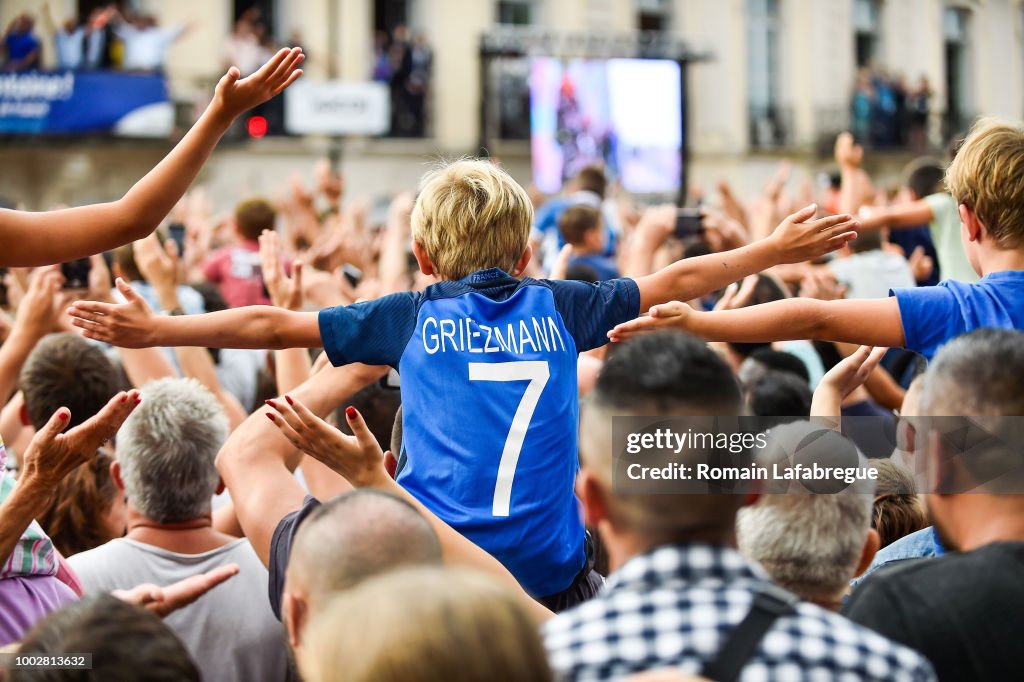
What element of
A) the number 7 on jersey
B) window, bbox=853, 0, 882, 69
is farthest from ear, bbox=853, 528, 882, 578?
window, bbox=853, 0, 882, 69

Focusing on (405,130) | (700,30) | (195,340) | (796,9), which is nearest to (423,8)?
(405,130)

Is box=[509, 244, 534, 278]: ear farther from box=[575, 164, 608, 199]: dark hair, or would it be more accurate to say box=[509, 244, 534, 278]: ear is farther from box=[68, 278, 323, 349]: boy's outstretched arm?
box=[575, 164, 608, 199]: dark hair

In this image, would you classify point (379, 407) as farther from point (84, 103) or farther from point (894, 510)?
point (84, 103)

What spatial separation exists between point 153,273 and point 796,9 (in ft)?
88.3

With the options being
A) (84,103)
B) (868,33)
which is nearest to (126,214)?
(84,103)

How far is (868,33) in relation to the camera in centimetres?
3077

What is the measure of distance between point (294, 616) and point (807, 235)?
1805 millimetres

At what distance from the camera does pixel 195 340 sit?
3.12m

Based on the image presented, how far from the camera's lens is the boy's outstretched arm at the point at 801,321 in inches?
117

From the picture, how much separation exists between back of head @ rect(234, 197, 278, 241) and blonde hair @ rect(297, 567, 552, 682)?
5.75 meters

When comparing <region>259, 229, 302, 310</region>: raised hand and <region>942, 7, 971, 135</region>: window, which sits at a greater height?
<region>942, 7, 971, 135</region>: window

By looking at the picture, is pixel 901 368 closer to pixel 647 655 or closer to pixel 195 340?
pixel 195 340

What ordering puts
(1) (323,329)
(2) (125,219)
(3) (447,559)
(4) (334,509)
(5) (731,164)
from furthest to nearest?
(5) (731,164), (1) (323,329), (2) (125,219), (3) (447,559), (4) (334,509)

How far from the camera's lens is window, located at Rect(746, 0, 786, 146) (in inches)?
1139
